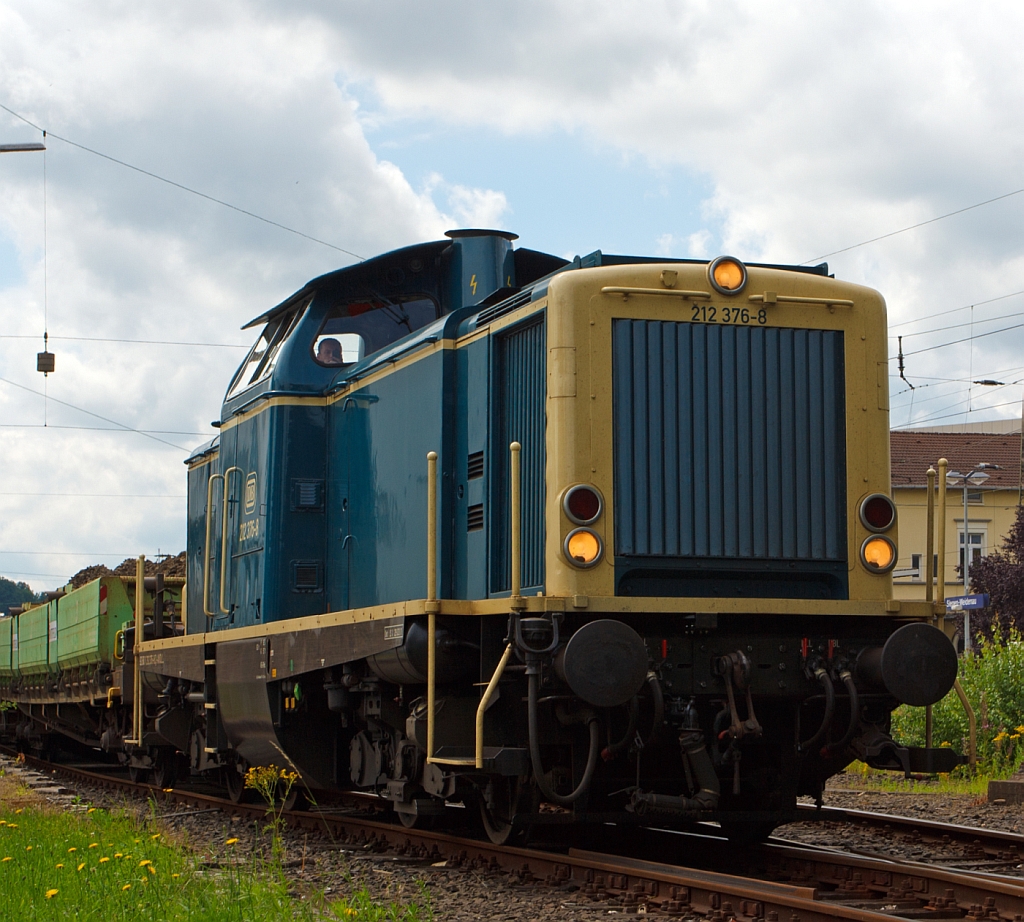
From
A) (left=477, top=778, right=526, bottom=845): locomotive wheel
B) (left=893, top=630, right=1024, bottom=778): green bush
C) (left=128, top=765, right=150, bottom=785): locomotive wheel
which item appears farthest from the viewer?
(left=128, top=765, right=150, bottom=785): locomotive wheel

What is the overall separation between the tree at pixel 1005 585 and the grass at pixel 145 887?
24.6 meters

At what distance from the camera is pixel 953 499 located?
43.2 meters

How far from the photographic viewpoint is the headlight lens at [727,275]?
728 centimetres

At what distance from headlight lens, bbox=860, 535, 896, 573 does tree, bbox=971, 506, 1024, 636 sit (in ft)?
74.5

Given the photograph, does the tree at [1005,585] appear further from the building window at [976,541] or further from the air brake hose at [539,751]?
the air brake hose at [539,751]

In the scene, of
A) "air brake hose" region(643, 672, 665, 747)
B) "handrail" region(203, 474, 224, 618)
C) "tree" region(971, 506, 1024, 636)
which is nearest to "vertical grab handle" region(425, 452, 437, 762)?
"air brake hose" region(643, 672, 665, 747)

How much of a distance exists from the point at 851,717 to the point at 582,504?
1.72 metres

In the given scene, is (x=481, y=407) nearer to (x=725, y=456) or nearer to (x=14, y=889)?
(x=725, y=456)

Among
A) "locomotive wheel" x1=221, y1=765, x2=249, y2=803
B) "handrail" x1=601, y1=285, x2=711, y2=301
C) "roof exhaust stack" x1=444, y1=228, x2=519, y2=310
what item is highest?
"roof exhaust stack" x1=444, y1=228, x2=519, y2=310

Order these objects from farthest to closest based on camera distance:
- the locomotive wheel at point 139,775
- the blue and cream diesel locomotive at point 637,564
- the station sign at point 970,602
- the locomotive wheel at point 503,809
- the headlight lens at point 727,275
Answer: the station sign at point 970,602 < the locomotive wheel at point 139,775 < the headlight lens at point 727,275 < the locomotive wheel at point 503,809 < the blue and cream diesel locomotive at point 637,564

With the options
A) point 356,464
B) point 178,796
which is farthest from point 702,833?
point 178,796

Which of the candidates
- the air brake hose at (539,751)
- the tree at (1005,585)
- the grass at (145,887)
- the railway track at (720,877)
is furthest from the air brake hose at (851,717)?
the tree at (1005,585)

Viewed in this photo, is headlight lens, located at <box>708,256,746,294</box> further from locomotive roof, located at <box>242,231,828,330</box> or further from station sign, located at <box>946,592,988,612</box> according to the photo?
station sign, located at <box>946,592,988,612</box>

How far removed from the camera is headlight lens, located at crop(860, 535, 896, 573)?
Result: 23.8 feet
